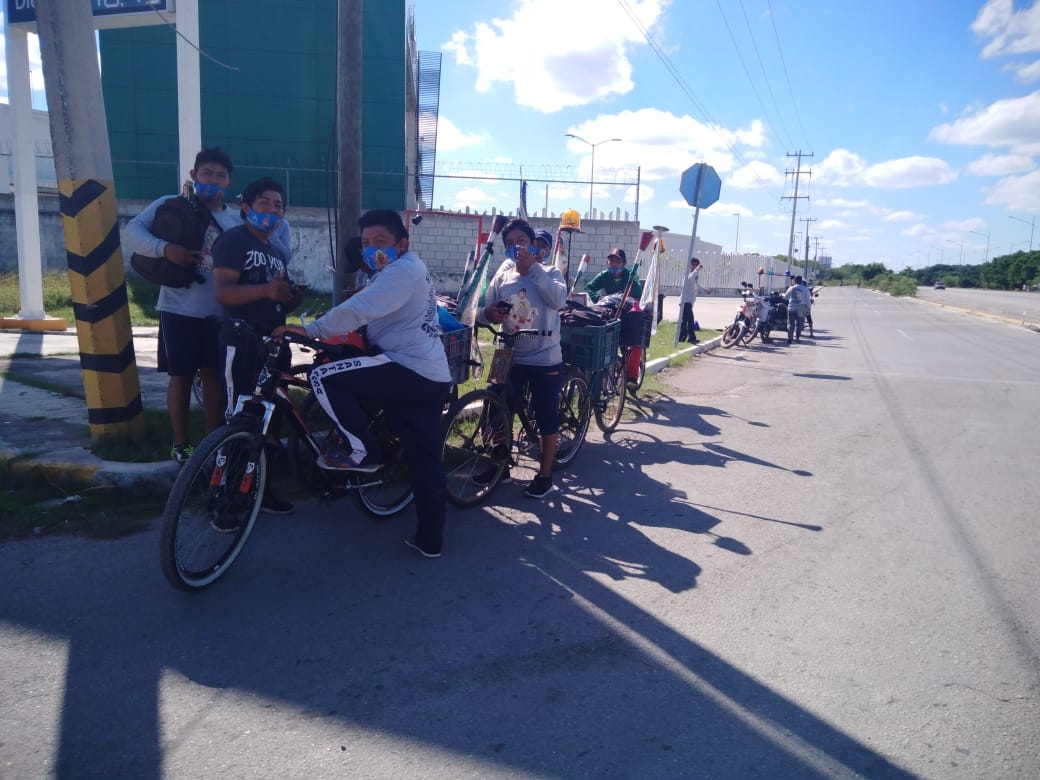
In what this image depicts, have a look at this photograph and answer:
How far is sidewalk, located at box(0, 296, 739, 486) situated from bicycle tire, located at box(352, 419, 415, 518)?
4.27 feet

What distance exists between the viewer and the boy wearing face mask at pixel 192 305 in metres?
4.54

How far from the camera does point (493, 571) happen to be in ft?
13.1

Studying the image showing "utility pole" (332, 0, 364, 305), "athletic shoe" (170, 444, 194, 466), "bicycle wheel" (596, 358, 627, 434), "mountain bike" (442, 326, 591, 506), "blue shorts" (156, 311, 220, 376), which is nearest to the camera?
"blue shorts" (156, 311, 220, 376)

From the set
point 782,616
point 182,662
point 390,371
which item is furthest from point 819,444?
point 182,662

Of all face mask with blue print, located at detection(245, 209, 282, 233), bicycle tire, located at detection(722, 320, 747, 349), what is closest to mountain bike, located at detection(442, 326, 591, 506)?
face mask with blue print, located at detection(245, 209, 282, 233)

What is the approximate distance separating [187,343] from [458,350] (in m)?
1.72

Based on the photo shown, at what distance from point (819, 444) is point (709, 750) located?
525 centimetres

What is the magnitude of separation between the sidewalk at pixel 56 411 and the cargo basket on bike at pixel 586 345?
3.25 metres

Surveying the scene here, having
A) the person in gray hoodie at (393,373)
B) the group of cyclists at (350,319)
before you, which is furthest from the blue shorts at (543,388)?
the person in gray hoodie at (393,373)

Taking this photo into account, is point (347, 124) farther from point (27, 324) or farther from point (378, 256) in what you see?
point (27, 324)

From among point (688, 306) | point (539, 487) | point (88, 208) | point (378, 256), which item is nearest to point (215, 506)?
point (378, 256)

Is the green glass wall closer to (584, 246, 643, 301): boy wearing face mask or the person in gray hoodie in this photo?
(584, 246, 643, 301): boy wearing face mask

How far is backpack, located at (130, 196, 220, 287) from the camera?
4445mm

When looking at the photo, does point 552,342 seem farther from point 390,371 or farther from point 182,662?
point 182,662
